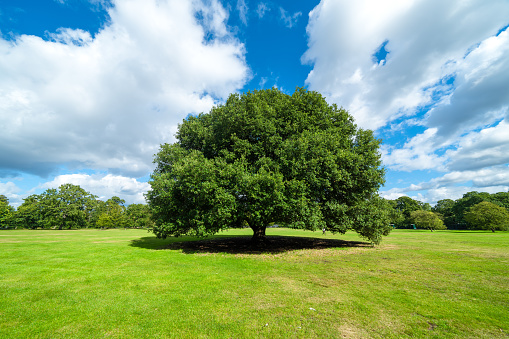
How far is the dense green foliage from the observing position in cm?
1603

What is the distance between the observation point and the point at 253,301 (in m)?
7.16

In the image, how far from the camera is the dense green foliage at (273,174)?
16.0 metres

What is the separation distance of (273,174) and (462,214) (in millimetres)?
120036

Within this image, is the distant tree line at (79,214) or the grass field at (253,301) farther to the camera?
the distant tree line at (79,214)

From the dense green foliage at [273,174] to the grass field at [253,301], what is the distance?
5100 mm

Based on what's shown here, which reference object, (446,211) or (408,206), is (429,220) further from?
(446,211)

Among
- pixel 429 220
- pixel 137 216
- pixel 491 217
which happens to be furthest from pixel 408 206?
pixel 137 216

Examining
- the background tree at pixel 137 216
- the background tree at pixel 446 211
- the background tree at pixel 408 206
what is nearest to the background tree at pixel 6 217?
the background tree at pixel 137 216

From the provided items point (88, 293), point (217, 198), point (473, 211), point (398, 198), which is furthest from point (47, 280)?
point (398, 198)

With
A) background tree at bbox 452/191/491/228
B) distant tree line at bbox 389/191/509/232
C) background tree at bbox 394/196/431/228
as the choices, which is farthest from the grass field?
background tree at bbox 394/196/431/228

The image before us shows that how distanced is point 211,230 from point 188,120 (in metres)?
14.8

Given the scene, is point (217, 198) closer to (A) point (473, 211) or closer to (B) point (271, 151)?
(B) point (271, 151)

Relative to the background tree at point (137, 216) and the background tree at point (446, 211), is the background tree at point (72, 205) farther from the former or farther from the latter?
the background tree at point (446, 211)

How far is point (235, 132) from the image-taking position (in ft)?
69.9
